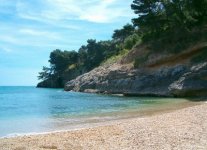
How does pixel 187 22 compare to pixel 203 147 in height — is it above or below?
above

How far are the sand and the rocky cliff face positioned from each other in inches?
969

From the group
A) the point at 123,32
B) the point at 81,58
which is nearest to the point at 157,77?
the point at 123,32

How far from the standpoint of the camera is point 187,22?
→ 51.7 meters

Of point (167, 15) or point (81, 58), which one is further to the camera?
point (81, 58)

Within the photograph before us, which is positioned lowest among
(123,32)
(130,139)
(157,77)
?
(130,139)

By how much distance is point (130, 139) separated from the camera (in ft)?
47.2

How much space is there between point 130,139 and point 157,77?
35.7 metres

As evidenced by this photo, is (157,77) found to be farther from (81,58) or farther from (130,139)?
(81,58)

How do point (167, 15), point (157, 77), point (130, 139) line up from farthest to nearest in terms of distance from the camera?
point (167, 15) < point (157, 77) < point (130, 139)

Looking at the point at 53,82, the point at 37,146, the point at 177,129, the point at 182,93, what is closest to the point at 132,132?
the point at 177,129

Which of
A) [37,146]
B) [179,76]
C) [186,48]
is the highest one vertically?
[186,48]

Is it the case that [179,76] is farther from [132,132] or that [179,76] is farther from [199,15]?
[132,132]

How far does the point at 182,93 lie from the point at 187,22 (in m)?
12.9

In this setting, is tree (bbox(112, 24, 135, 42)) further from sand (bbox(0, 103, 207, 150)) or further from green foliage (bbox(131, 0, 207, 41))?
sand (bbox(0, 103, 207, 150))
